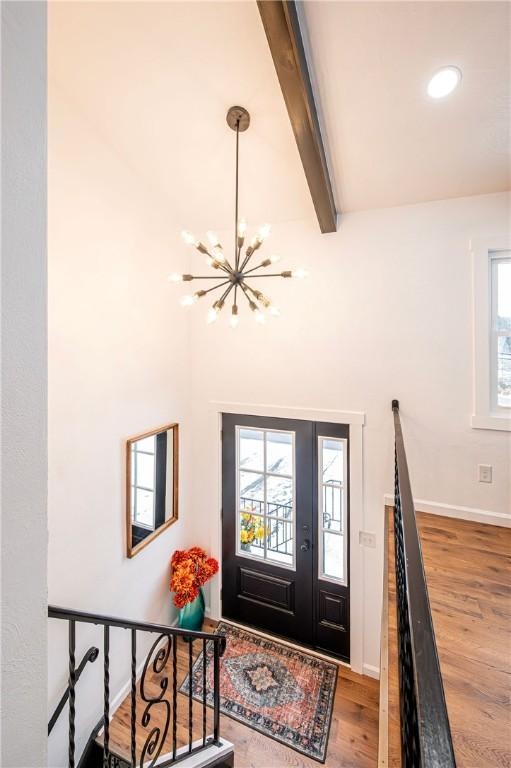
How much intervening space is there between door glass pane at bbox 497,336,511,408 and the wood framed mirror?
9.40ft

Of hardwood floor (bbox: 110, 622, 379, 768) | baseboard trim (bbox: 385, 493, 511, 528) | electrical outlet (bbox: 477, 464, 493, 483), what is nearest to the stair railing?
hardwood floor (bbox: 110, 622, 379, 768)

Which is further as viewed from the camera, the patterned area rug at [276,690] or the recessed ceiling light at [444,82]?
the patterned area rug at [276,690]

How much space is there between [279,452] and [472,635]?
6.74 feet

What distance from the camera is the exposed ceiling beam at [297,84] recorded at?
1566mm

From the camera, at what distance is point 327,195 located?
2.56 meters

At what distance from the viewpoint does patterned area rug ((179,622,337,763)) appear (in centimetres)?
248

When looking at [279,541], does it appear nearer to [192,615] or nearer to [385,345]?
[192,615]

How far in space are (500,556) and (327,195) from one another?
2.80 meters

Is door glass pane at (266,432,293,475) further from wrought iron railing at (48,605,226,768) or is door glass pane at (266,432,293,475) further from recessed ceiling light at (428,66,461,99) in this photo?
recessed ceiling light at (428,66,461,99)

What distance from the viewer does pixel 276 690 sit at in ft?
9.11

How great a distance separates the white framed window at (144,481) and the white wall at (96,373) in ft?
0.54

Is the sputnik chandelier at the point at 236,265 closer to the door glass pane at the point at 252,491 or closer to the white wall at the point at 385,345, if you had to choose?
the white wall at the point at 385,345

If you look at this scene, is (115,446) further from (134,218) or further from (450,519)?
(450,519)

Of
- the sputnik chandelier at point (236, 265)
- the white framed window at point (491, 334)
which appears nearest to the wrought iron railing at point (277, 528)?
the white framed window at point (491, 334)
